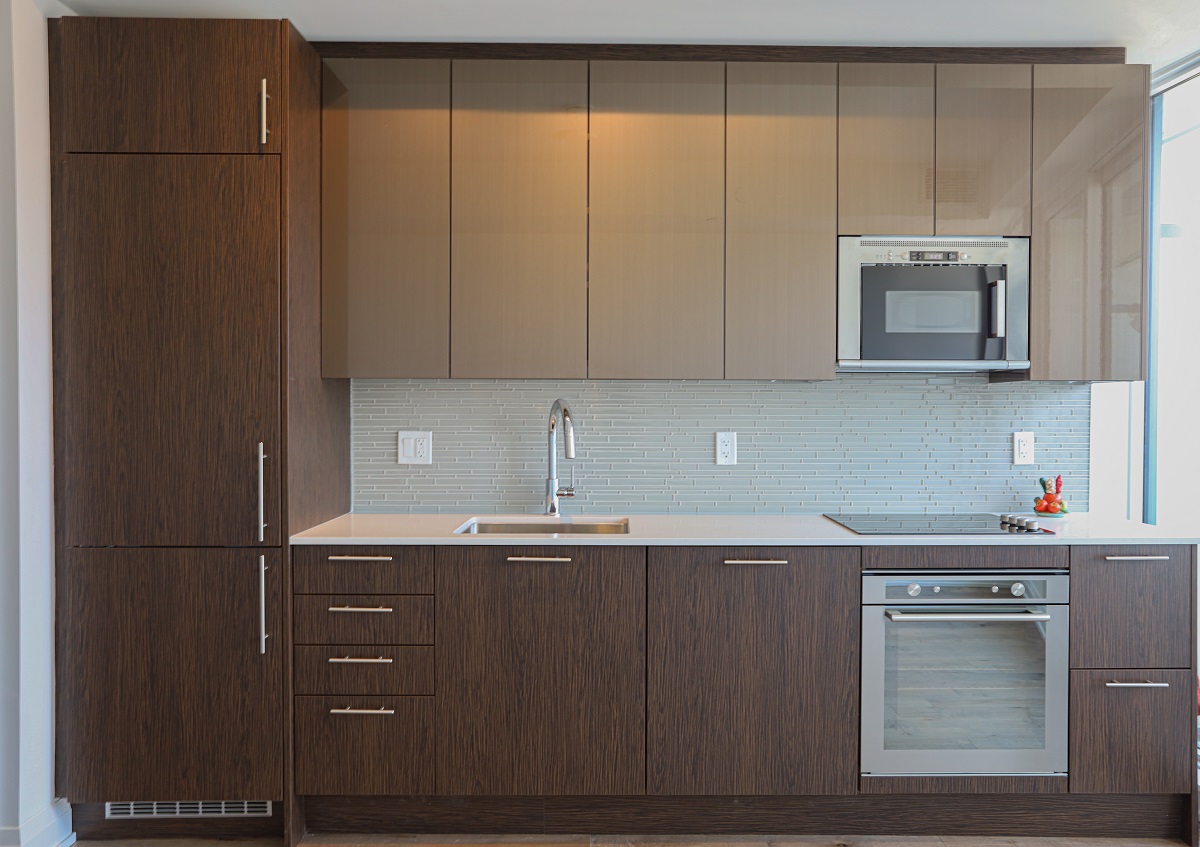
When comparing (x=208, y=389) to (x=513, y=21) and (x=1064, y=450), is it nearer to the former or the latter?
(x=513, y=21)

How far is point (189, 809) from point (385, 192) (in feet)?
6.22

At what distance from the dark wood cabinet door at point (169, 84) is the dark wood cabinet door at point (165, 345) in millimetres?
56

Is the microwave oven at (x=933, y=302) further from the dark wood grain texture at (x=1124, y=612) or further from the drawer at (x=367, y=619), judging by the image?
the drawer at (x=367, y=619)

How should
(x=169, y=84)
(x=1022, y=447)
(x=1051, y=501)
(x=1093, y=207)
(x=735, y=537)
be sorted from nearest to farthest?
(x=169, y=84) → (x=735, y=537) → (x=1093, y=207) → (x=1051, y=501) → (x=1022, y=447)

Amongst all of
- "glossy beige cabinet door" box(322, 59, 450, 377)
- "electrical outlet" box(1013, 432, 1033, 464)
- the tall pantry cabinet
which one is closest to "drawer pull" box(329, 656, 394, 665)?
the tall pantry cabinet

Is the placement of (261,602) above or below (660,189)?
below

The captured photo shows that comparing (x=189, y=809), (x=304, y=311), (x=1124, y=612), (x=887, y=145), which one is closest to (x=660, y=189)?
(x=887, y=145)

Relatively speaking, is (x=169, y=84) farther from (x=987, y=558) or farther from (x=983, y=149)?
(x=987, y=558)

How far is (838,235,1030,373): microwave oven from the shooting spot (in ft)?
8.39

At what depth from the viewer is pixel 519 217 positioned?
2.56 metres

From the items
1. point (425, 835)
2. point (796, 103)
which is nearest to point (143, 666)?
point (425, 835)

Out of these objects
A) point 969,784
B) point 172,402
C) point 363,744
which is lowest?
point 969,784

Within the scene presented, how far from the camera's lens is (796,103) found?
2.56 m

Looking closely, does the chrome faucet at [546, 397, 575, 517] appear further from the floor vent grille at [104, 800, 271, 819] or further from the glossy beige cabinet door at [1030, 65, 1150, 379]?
the glossy beige cabinet door at [1030, 65, 1150, 379]
